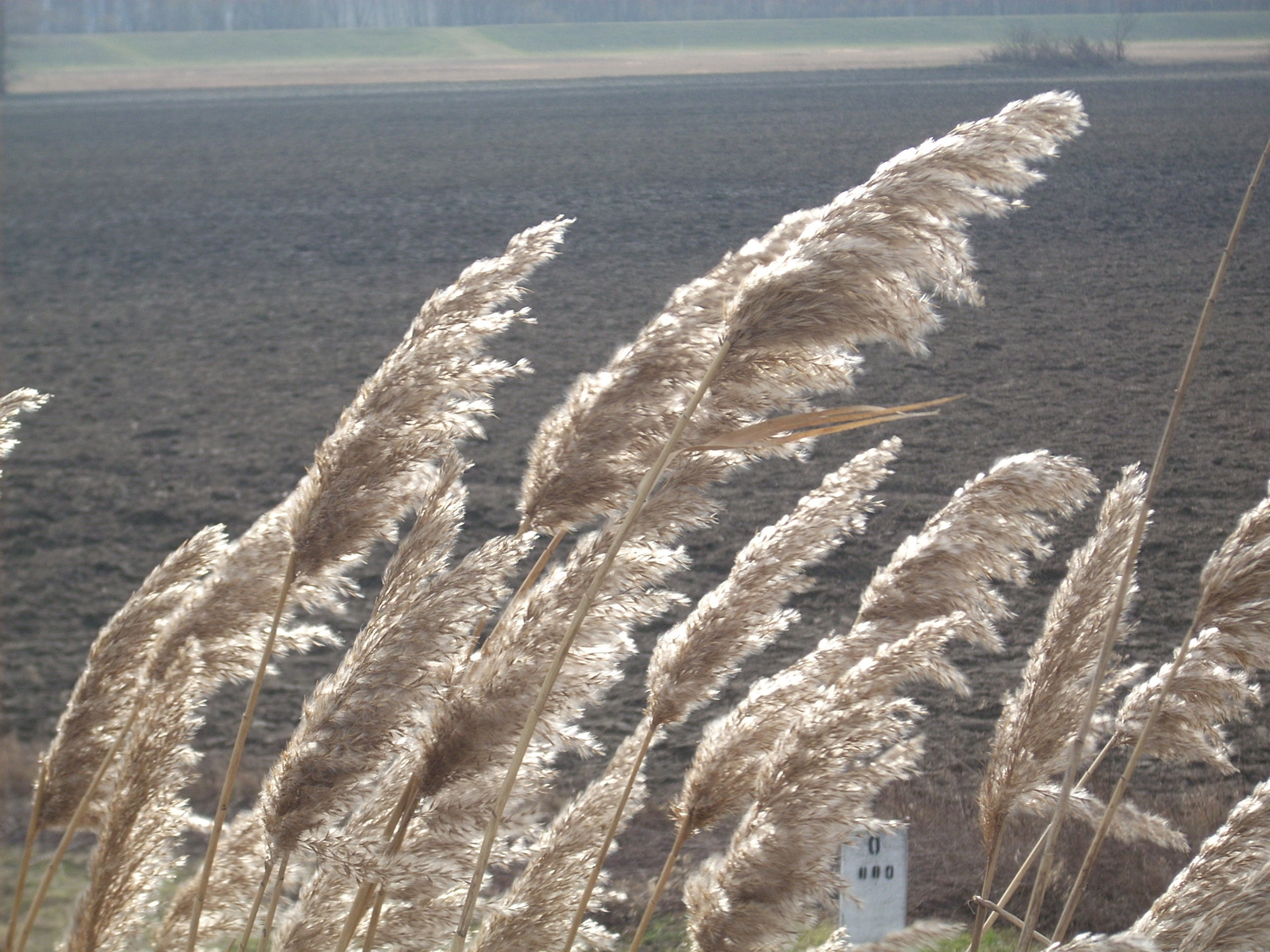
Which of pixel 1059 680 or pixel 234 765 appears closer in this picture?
pixel 234 765

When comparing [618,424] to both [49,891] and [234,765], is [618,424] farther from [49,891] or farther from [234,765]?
[49,891]

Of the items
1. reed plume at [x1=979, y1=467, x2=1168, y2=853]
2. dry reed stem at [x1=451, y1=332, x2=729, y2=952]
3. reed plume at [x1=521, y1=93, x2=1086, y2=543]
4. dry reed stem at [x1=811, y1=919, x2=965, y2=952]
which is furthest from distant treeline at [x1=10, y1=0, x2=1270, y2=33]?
dry reed stem at [x1=451, y1=332, x2=729, y2=952]

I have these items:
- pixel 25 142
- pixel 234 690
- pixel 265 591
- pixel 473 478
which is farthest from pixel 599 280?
pixel 25 142

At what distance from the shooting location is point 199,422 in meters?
6.46

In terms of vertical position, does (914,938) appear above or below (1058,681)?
below

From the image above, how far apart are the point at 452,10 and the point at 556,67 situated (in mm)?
2610

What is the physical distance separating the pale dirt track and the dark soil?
0.16 m

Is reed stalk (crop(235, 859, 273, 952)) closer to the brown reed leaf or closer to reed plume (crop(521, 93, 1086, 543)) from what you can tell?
reed plume (crop(521, 93, 1086, 543))

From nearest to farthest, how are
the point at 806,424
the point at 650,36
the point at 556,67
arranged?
the point at 806,424
the point at 650,36
the point at 556,67

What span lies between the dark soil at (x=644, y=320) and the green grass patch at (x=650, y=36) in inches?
17.0

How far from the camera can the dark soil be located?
3812mm

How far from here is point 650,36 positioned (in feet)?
23.4

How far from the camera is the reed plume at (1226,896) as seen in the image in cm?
93

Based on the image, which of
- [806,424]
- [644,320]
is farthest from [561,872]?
[644,320]
